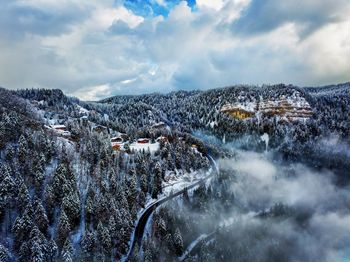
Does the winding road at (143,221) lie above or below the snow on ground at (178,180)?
below

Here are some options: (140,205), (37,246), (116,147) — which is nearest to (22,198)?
(37,246)

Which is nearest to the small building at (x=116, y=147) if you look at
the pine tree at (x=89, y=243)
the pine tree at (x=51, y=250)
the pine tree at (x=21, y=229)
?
the pine tree at (x=89, y=243)

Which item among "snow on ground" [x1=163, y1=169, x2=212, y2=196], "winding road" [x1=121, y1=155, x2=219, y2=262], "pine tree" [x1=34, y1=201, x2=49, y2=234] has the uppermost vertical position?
"pine tree" [x1=34, y1=201, x2=49, y2=234]

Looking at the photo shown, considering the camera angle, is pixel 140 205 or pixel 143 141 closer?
pixel 140 205

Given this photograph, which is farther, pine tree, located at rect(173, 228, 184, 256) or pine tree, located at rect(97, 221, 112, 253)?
pine tree, located at rect(173, 228, 184, 256)

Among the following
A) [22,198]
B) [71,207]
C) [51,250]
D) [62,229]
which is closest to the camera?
[51,250]

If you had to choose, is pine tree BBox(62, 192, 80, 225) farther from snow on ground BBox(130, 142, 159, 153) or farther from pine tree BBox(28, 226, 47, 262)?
snow on ground BBox(130, 142, 159, 153)

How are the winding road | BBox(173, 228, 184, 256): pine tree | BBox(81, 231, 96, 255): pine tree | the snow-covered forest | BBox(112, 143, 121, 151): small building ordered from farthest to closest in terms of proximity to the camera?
BBox(112, 143, 121, 151): small building, BBox(173, 228, 184, 256): pine tree, the winding road, the snow-covered forest, BBox(81, 231, 96, 255): pine tree

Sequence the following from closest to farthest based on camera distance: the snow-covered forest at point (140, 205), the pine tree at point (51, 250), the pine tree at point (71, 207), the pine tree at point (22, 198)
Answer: the pine tree at point (51, 250) < the snow-covered forest at point (140, 205) < the pine tree at point (22, 198) < the pine tree at point (71, 207)

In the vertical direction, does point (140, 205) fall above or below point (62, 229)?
below

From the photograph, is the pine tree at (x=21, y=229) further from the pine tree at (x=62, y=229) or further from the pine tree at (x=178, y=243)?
the pine tree at (x=178, y=243)

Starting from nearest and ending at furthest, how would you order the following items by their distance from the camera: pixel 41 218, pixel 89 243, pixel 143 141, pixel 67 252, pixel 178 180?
pixel 67 252, pixel 41 218, pixel 89 243, pixel 178 180, pixel 143 141

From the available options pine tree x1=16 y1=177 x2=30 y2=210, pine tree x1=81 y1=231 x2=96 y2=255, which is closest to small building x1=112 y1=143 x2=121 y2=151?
pine tree x1=16 y1=177 x2=30 y2=210

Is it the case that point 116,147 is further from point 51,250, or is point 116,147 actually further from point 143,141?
point 51,250
